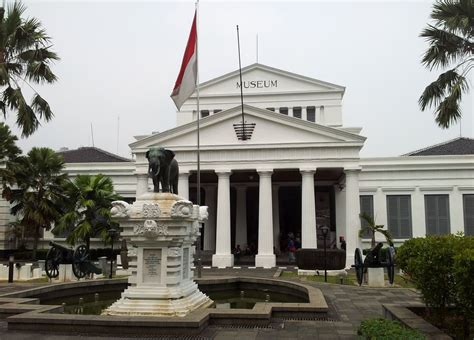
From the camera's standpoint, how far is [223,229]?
98.4 feet

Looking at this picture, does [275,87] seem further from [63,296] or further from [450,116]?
[63,296]

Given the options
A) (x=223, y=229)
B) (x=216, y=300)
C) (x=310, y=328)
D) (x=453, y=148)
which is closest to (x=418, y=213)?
(x=453, y=148)

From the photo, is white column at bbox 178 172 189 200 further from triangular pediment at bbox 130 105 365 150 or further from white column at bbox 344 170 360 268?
white column at bbox 344 170 360 268

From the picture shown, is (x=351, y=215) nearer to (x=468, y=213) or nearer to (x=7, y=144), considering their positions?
(x=468, y=213)

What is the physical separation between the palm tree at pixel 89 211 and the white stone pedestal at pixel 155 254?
1689cm

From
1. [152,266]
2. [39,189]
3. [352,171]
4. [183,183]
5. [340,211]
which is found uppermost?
[352,171]

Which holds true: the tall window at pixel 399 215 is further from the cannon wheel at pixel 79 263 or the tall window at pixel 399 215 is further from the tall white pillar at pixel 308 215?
the cannon wheel at pixel 79 263

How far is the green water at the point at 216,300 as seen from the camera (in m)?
13.1

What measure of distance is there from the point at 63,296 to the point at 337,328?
9.12m

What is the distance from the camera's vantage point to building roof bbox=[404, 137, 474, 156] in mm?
38406

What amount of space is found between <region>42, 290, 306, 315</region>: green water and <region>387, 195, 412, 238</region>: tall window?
2035 cm

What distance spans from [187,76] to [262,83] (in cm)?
2627

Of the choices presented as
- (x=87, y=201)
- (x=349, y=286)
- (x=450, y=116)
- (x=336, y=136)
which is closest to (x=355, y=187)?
(x=336, y=136)

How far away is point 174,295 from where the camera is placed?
34.6 ft
